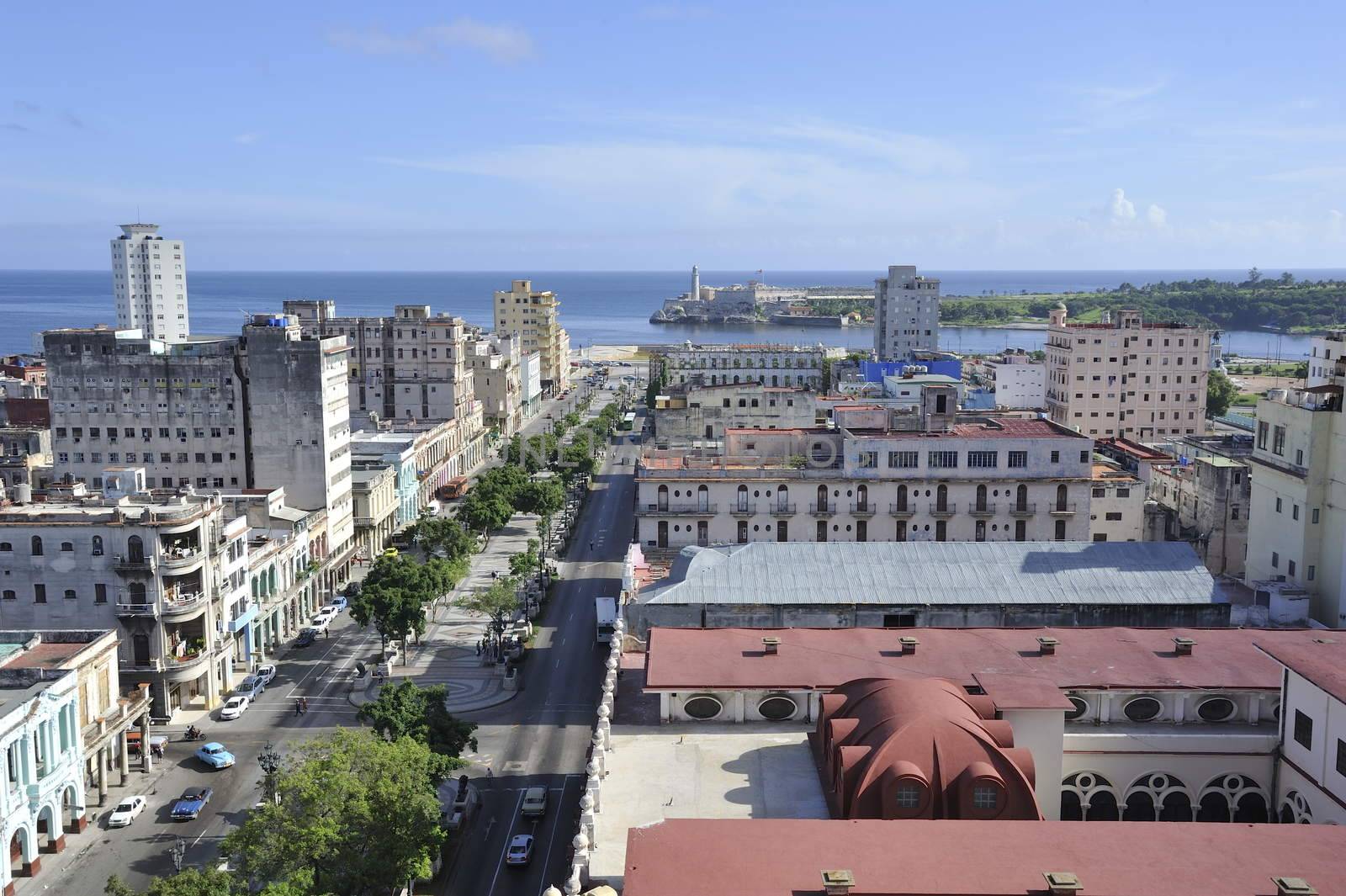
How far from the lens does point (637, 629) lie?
5466cm

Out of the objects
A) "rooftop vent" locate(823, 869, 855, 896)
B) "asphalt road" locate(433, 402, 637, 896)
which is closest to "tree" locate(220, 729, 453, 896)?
"asphalt road" locate(433, 402, 637, 896)

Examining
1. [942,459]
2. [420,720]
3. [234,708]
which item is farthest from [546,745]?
[942,459]

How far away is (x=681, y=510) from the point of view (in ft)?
255

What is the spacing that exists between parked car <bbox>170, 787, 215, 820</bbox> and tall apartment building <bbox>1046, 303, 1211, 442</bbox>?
108097 millimetres

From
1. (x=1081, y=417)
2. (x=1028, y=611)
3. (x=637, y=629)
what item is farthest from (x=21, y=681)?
(x=1081, y=417)

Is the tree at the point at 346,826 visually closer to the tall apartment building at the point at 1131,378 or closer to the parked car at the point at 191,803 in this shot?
the parked car at the point at 191,803

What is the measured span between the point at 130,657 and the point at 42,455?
6241cm

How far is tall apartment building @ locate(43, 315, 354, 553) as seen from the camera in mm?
92625

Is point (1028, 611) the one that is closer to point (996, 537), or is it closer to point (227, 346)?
point (996, 537)

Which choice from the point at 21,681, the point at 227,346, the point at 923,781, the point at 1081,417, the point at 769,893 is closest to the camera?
the point at 769,893

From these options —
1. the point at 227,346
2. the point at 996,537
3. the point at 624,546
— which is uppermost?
the point at 227,346

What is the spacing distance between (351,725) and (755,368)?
3839 inches

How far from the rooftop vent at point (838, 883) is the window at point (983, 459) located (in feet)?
175

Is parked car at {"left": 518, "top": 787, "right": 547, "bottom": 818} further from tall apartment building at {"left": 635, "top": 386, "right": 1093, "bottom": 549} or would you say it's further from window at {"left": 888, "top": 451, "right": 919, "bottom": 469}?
window at {"left": 888, "top": 451, "right": 919, "bottom": 469}
